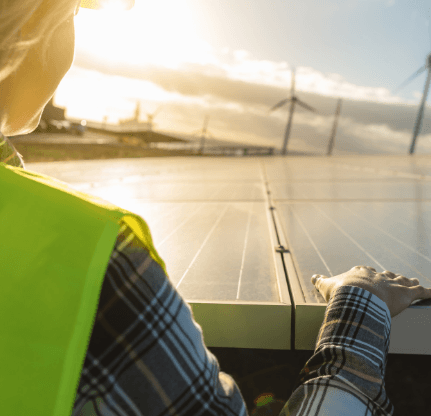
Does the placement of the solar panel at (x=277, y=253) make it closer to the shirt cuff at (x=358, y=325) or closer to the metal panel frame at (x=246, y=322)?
the metal panel frame at (x=246, y=322)

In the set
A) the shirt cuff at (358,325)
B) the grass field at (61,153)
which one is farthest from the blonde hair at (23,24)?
the grass field at (61,153)

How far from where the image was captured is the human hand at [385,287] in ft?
3.52

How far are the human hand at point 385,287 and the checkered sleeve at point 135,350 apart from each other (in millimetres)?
658

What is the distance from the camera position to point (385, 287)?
1.09 metres

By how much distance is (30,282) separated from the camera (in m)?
0.47

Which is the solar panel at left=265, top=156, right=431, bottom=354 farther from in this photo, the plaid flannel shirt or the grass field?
the grass field

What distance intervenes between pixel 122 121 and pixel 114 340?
89.1 m

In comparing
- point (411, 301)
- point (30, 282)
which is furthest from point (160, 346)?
point (411, 301)

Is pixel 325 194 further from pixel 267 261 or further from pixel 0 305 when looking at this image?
pixel 0 305

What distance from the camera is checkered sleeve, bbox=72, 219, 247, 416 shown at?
53 centimetres

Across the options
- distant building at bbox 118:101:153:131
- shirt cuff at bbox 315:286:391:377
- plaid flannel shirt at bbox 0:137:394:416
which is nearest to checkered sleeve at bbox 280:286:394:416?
shirt cuff at bbox 315:286:391:377

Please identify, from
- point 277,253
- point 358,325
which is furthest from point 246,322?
point 277,253

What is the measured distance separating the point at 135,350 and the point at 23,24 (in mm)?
562

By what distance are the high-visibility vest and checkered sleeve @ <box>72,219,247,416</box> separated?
0.05 meters
